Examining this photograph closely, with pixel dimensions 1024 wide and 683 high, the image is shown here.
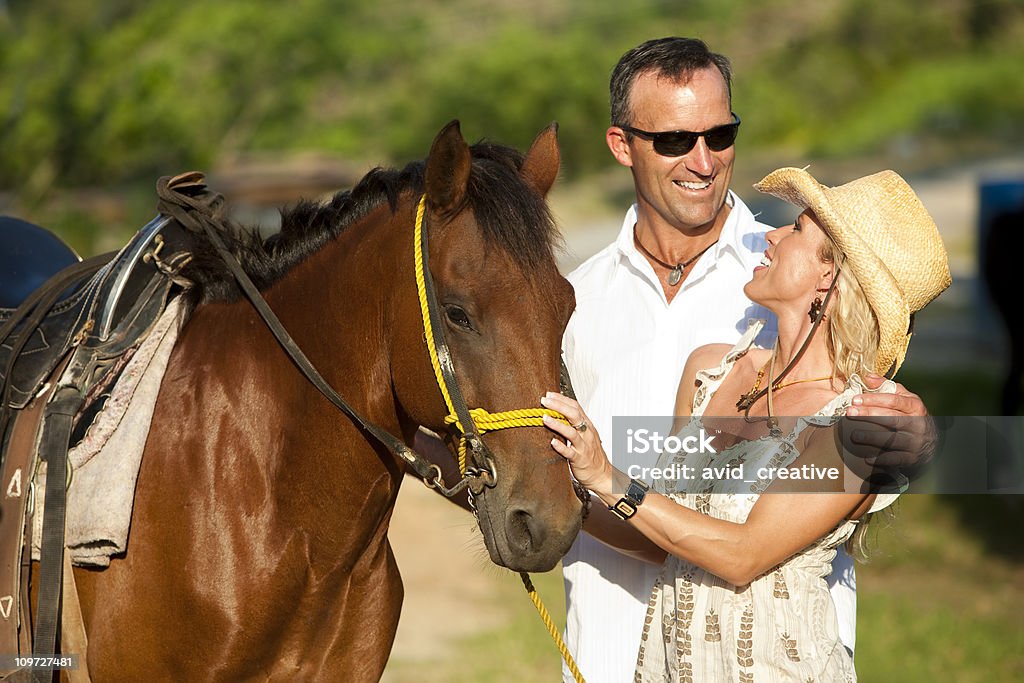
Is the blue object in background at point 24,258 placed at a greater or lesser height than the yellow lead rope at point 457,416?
greater

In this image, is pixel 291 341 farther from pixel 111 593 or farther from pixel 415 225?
pixel 111 593

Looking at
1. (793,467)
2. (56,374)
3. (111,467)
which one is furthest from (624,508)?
(56,374)

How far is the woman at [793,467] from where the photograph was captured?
225 cm

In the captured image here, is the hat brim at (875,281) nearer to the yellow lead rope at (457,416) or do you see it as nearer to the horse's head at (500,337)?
the horse's head at (500,337)

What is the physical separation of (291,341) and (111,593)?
0.68 m

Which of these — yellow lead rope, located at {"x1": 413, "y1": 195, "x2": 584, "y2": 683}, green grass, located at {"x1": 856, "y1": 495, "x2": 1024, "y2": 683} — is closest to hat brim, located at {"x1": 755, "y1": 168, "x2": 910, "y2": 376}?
yellow lead rope, located at {"x1": 413, "y1": 195, "x2": 584, "y2": 683}

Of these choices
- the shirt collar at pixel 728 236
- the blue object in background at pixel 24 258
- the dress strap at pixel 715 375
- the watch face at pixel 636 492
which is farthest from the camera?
the blue object in background at pixel 24 258

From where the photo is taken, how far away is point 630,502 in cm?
225

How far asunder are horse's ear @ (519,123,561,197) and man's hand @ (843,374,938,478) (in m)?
0.82

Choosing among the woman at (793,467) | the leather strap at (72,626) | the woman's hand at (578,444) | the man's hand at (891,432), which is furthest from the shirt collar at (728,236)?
the leather strap at (72,626)

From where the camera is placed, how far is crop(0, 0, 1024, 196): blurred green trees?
11.3 meters

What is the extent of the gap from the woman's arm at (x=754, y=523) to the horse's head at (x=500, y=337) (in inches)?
8.2

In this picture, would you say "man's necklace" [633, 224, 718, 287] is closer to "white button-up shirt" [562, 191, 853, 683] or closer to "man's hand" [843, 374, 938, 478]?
"white button-up shirt" [562, 191, 853, 683]

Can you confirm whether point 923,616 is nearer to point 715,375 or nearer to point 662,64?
point 715,375
